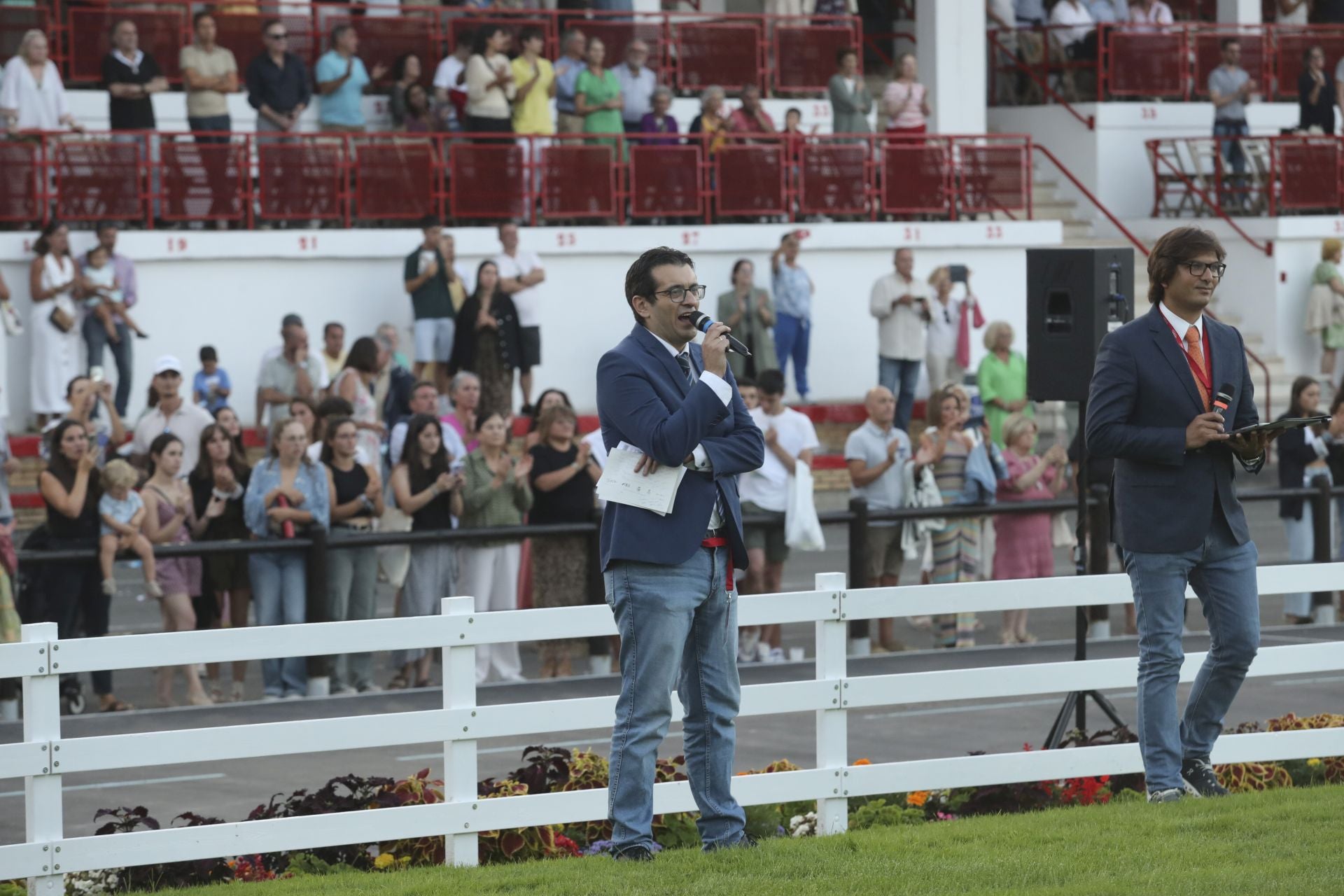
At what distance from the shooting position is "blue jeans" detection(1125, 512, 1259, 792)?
814cm

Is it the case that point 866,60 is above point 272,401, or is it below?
above

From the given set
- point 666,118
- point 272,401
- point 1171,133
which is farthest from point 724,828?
point 1171,133

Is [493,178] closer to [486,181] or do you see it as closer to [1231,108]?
[486,181]

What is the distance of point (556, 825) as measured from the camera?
857 centimetres

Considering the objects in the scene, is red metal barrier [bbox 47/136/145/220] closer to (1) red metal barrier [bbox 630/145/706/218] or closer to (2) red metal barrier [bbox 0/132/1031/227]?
(2) red metal barrier [bbox 0/132/1031/227]

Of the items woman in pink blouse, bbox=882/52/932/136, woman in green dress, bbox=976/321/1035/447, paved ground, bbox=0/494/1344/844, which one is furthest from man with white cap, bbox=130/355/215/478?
woman in pink blouse, bbox=882/52/932/136

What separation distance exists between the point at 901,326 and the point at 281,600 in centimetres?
1198

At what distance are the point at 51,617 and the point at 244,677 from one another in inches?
69.4

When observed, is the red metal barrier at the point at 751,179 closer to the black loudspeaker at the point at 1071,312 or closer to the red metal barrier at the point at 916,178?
the red metal barrier at the point at 916,178

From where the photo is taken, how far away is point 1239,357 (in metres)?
8.40

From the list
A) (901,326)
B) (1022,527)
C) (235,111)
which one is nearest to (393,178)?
(235,111)

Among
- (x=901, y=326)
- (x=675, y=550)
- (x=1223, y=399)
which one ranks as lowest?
(x=675, y=550)

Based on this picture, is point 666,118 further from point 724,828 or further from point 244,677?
point 724,828

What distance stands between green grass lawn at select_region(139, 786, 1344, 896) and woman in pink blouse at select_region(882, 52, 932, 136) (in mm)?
20151
